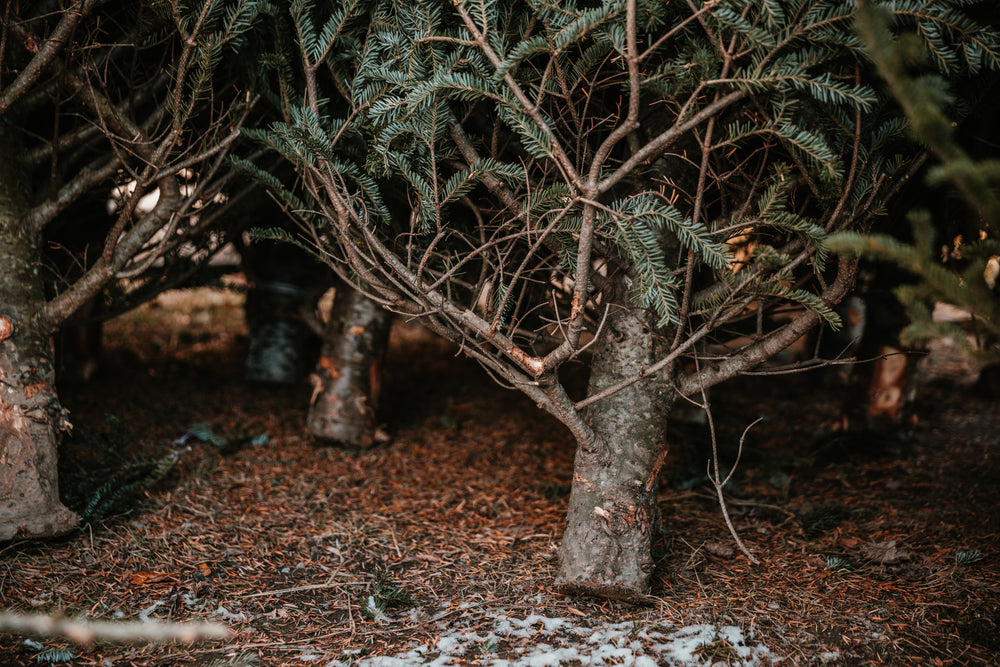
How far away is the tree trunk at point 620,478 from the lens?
2.81 m

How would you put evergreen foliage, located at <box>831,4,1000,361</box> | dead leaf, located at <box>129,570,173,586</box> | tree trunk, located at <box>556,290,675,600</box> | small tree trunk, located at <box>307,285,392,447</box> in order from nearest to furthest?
1. evergreen foliage, located at <box>831,4,1000,361</box>
2. tree trunk, located at <box>556,290,675,600</box>
3. dead leaf, located at <box>129,570,173,586</box>
4. small tree trunk, located at <box>307,285,392,447</box>

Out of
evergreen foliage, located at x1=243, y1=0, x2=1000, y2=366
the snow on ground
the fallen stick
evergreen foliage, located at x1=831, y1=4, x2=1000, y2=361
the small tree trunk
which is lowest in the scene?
the fallen stick

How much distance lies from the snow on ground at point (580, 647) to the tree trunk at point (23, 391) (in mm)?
1635

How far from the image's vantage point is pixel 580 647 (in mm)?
2520

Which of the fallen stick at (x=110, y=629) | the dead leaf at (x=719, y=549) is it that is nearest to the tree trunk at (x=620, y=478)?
the dead leaf at (x=719, y=549)

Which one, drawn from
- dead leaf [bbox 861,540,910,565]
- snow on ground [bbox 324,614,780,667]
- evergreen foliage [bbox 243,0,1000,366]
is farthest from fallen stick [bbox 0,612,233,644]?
dead leaf [bbox 861,540,910,565]

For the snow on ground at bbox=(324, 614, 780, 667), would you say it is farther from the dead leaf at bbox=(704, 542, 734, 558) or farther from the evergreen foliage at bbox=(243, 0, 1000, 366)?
the evergreen foliage at bbox=(243, 0, 1000, 366)

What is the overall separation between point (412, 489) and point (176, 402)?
2.34 m

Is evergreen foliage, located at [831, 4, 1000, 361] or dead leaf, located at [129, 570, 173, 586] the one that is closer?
evergreen foliage, located at [831, 4, 1000, 361]

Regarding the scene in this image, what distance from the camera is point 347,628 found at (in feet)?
8.95

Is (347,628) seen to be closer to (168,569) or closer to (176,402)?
(168,569)

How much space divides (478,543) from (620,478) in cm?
102

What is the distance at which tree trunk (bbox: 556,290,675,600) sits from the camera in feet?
9.21

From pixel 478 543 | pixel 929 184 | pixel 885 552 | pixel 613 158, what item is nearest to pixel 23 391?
pixel 478 543
